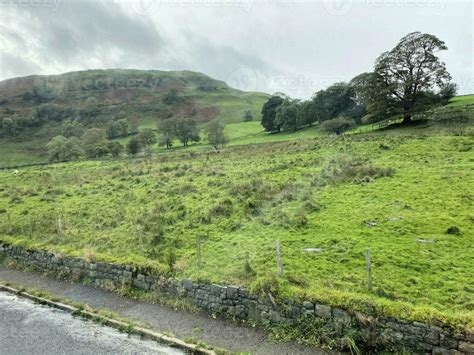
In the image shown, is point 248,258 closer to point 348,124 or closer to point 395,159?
point 395,159

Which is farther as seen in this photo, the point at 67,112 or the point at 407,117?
the point at 67,112

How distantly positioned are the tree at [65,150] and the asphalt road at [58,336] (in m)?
79.1

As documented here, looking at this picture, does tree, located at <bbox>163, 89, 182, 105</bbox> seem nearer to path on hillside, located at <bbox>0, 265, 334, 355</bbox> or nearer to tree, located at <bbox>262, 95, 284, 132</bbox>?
tree, located at <bbox>262, 95, 284, 132</bbox>

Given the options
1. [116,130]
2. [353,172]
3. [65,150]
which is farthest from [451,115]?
[116,130]

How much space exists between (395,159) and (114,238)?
23.1 m

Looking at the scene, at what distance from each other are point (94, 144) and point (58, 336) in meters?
83.2

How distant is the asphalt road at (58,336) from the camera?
435 inches

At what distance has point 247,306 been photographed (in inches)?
457

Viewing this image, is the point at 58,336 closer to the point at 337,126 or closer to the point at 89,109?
the point at 337,126

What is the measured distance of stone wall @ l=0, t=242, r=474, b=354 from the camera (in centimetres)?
877

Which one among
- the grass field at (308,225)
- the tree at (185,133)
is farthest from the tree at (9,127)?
the grass field at (308,225)

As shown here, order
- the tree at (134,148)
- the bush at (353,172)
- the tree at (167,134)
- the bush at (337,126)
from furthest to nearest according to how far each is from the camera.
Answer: the tree at (167,134), the tree at (134,148), the bush at (337,126), the bush at (353,172)

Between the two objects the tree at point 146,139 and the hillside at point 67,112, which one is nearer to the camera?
the tree at point 146,139

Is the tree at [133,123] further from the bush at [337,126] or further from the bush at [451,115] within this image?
the bush at [451,115]
